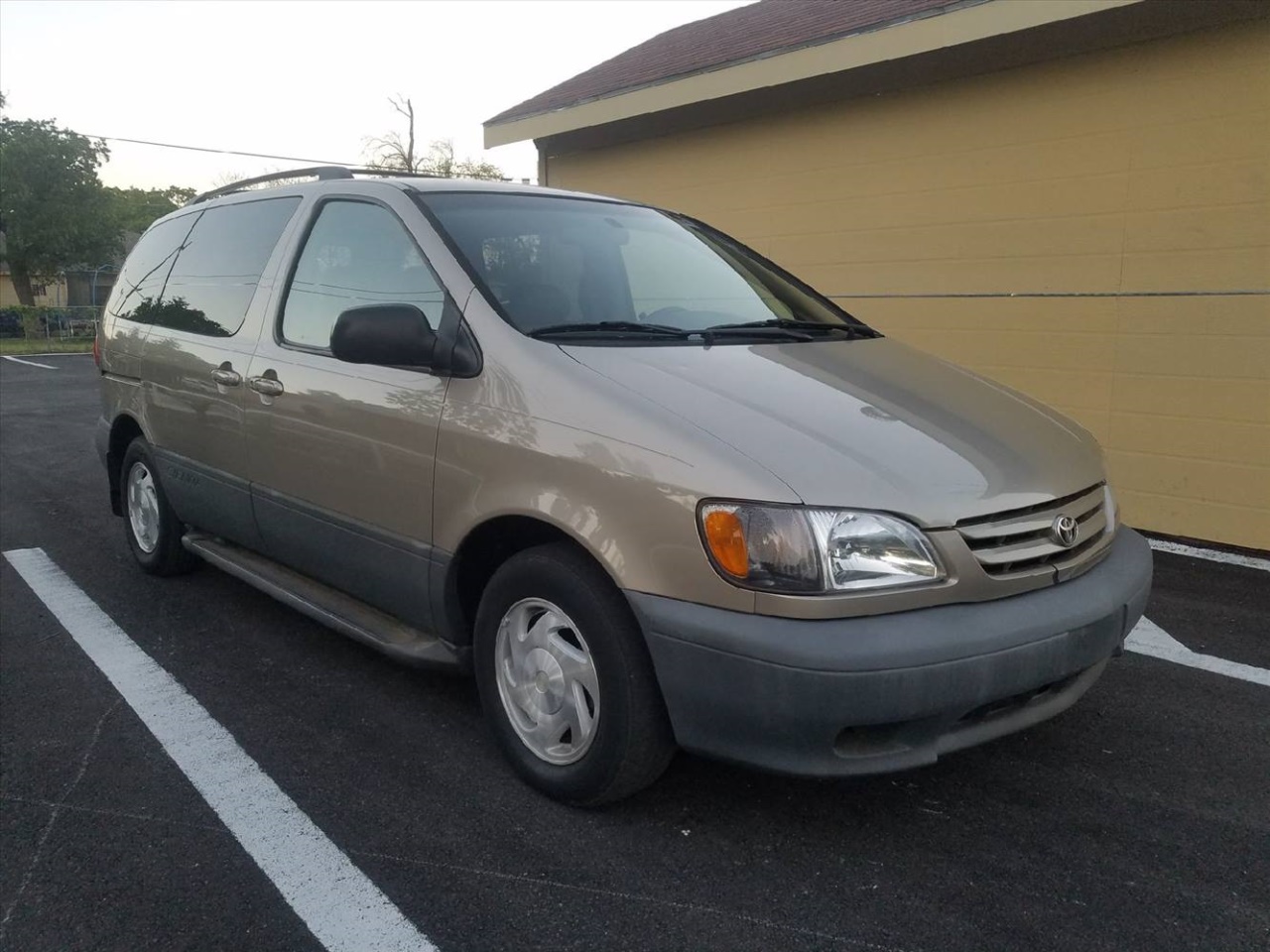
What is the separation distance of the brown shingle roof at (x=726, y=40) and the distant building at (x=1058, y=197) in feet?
0.16

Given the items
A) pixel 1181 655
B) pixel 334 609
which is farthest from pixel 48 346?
pixel 1181 655

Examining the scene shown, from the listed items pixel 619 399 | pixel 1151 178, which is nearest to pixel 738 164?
pixel 1151 178

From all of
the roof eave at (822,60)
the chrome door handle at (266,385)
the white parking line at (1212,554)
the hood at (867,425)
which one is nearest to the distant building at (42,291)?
the roof eave at (822,60)

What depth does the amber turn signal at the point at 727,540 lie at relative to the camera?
230cm

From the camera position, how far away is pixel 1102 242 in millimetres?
5996

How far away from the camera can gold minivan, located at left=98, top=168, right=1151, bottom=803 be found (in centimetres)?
230

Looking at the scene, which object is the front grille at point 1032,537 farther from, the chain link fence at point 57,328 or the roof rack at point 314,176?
the chain link fence at point 57,328

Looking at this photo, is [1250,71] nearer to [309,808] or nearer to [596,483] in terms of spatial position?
[596,483]

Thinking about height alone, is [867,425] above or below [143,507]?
above

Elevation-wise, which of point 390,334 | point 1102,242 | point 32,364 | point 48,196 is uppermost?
point 48,196

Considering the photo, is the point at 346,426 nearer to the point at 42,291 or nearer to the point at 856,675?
the point at 856,675

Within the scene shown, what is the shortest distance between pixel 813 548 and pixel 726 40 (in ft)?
24.6

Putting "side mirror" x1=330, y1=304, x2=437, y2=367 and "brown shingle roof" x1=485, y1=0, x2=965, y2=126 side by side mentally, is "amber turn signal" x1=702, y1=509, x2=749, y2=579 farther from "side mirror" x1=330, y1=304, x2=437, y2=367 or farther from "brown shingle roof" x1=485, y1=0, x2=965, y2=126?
"brown shingle roof" x1=485, y1=0, x2=965, y2=126

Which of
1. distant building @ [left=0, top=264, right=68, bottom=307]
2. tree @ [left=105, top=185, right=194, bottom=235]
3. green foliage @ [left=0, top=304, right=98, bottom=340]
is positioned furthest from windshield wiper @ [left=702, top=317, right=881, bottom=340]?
tree @ [left=105, top=185, right=194, bottom=235]
